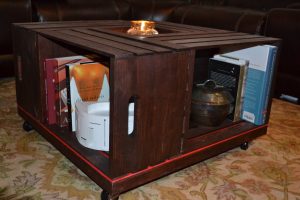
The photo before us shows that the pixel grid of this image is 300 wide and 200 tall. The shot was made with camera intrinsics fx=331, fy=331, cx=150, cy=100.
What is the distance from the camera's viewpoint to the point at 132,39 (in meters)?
0.93

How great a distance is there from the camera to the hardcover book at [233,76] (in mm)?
1143

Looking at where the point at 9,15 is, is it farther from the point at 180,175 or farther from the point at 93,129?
the point at 180,175

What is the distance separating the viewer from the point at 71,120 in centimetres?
107

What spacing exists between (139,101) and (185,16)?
4.43ft

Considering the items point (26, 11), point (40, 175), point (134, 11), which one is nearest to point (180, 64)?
point (40, 175)

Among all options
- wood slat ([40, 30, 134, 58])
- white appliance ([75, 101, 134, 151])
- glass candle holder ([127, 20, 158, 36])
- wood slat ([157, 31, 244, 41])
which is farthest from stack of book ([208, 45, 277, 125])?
wood slat ([40, 30, 134, 58])

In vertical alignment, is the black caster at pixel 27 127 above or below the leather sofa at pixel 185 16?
below

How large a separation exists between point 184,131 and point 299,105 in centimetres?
102

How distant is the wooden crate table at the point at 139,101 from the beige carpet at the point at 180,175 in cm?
6

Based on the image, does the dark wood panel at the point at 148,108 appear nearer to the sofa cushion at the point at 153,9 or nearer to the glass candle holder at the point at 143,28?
the glass candle holder at the point at 143,28

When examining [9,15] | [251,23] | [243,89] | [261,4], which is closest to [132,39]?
[243,89]

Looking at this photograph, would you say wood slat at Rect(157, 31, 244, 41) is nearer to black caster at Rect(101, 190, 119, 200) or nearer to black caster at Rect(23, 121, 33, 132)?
black caster at Rect(101, 190, 119, 200)

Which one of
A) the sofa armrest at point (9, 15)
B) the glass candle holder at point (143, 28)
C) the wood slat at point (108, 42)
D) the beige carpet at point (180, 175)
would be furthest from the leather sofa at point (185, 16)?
the wood slat at point (108, 42)

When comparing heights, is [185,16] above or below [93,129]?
above
